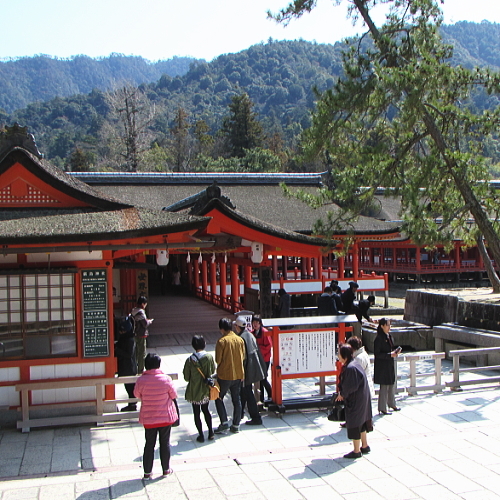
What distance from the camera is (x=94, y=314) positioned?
28.8ft

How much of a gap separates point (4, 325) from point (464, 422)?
692 cm

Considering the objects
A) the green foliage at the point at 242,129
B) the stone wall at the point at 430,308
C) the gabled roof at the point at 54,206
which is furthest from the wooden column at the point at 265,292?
the green foliage at the point at 242,129

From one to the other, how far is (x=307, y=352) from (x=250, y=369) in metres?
1.26

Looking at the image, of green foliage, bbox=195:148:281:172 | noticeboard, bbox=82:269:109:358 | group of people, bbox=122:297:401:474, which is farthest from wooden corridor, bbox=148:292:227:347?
green foliage, bbox=195:148:281:172

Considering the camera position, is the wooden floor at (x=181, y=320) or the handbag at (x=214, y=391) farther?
the wooden floor at (x=181, y=320)

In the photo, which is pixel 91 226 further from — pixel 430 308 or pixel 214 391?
pixel 430 308

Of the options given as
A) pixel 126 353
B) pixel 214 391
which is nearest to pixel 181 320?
pixel 126 353

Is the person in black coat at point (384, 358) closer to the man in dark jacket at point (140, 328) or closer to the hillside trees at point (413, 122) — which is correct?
the man in dark jacket at point (140, 328)

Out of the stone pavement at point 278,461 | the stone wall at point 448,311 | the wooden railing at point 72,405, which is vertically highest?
the stone wall at point 448,311

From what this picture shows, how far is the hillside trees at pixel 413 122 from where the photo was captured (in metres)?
→ 12.7

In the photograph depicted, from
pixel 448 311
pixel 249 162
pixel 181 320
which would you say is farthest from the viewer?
pixel 249 162

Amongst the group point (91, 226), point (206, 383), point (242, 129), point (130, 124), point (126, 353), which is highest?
point (242, 129)

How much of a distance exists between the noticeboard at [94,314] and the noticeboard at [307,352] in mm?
2739

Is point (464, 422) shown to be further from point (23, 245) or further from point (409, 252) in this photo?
point (409, 252)
